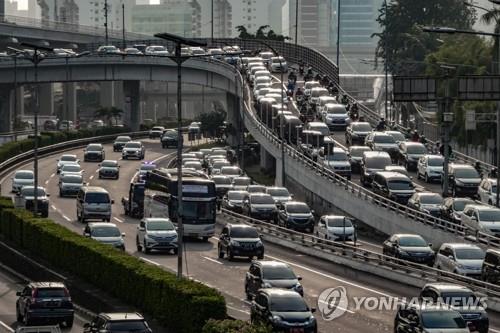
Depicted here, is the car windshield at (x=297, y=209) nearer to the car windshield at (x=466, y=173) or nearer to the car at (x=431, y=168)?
the car windshield at (x=466, y=173)

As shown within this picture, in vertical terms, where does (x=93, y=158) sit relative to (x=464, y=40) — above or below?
below

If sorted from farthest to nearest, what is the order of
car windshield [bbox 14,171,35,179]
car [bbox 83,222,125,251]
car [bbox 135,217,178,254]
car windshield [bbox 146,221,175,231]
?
car windshield [bbox 14,171,35,179], car windshield [bbox 146,221,175,231], car [bbox 135,217,178,254], car [bbox 83,222,125,251]

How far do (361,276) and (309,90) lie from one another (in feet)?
237

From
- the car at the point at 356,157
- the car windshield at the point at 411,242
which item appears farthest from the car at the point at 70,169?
the car windshield at the point at 411,242

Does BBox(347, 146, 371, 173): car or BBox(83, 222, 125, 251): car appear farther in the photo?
BBox(347, 146, 371, 173): car

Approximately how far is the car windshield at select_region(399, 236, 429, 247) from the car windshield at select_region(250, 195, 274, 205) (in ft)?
64.1

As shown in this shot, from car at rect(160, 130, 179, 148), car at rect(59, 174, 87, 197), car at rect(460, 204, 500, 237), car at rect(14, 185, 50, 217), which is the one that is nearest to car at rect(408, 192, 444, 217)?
car at rect(460, 204, 500, 237)

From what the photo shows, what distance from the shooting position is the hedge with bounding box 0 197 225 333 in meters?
42.6

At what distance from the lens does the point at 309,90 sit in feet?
427

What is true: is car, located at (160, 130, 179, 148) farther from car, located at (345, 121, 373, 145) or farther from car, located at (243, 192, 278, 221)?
car, located at (243, 192, 278, 221)

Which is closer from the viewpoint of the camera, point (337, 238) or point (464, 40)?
point (337, 238)

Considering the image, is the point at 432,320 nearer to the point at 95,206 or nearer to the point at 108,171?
the point at 95,206

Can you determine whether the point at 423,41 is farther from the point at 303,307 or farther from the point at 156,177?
A: the point at 303,307

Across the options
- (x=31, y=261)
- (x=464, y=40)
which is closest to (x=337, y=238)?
(x=31, y=261)
